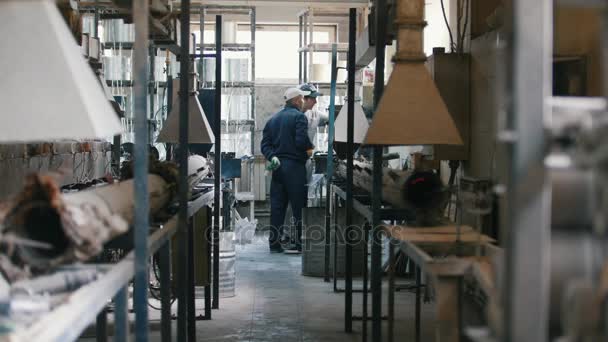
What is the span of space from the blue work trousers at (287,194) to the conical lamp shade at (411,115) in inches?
176

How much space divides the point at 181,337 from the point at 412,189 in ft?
4.59

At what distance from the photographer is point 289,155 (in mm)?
8484

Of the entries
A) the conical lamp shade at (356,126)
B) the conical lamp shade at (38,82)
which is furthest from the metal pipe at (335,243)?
the conical lamp shade at (38,82)

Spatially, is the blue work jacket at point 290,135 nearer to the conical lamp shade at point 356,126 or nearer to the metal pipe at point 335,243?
the conical lamp shade at point 356,126

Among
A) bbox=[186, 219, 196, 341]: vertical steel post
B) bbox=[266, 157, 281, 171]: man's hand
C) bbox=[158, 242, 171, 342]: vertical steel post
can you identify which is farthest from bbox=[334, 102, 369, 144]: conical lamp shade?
bbox=[158, 242, 171, 342]: vertical steel post

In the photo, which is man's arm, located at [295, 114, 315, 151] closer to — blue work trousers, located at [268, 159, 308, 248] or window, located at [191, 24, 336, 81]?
blue work trousers, located at [268, 159, 308, 248]

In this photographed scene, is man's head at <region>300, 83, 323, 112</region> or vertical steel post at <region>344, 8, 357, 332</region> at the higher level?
man's head at <region>300, 83, 323, 112</region>

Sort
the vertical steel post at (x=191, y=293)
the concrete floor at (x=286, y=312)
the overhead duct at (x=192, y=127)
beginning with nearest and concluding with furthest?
the vertical steel post at (x=191, y=293) < the concrete floor at (x=286, y=312) < the overhead duct at (x=192, y=127)

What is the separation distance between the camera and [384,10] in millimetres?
4434

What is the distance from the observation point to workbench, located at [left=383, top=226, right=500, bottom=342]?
2.78m

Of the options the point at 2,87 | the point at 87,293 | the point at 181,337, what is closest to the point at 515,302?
the point at 87,293

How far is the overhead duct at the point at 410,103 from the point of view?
393cm

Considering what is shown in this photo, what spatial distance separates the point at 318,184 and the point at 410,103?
15.4 feet

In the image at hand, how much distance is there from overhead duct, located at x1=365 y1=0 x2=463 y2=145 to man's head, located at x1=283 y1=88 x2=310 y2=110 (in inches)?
172
